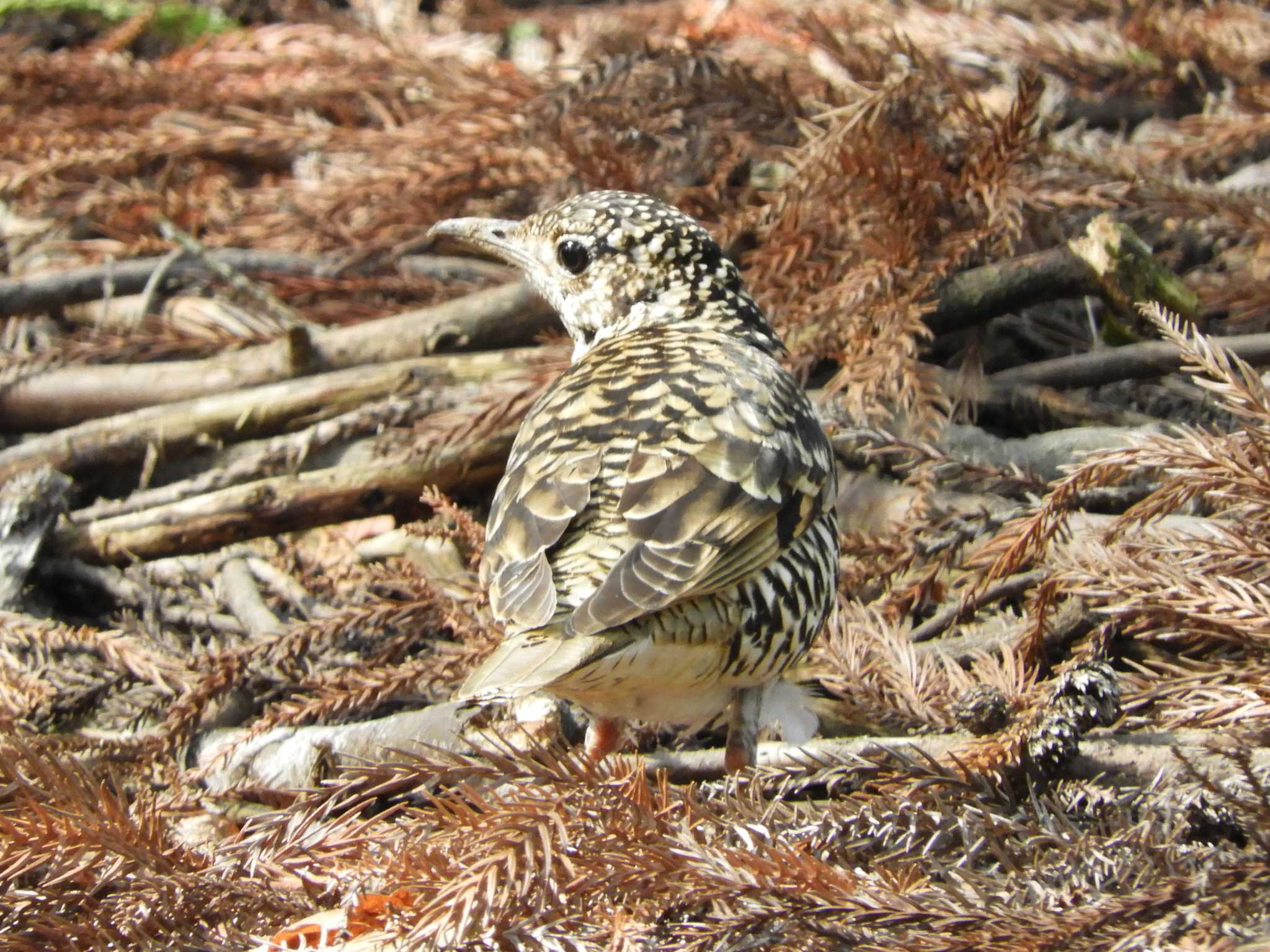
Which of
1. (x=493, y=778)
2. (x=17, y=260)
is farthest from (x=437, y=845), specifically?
(x=17, y=260)

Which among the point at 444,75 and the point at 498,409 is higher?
the point at 444,75

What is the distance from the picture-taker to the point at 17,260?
6043 millimetres

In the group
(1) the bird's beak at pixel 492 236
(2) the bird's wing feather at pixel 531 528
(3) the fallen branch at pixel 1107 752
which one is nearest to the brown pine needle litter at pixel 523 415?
(3) the fallen branch at pixel 1107 752

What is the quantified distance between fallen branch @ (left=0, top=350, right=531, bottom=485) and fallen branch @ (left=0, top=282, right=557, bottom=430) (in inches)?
6.6

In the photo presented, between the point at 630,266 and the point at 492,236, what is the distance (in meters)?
0.51

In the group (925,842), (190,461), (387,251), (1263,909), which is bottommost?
(190,461)

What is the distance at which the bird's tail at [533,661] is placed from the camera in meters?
2.52

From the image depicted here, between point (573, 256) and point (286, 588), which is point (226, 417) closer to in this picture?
point (286, 588)

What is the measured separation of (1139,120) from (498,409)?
3.47 m

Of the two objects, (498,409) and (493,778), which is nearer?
(493,778)

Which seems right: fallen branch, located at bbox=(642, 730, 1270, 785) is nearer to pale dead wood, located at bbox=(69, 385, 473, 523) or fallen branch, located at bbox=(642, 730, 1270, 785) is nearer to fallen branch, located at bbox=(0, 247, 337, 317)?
pale dead wood, located at bbox=(69, 385, 473, 523)

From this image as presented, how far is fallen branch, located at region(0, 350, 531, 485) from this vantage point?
477cm

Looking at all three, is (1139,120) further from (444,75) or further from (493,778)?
(493,778)

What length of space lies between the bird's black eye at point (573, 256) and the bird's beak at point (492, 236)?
139 mm
